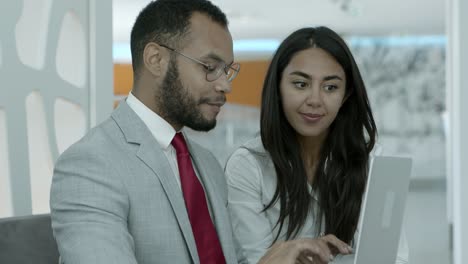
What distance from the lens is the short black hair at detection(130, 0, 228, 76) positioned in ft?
5.41

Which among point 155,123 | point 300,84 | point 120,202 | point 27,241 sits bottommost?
point 27,241

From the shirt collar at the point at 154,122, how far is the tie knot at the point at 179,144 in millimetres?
32

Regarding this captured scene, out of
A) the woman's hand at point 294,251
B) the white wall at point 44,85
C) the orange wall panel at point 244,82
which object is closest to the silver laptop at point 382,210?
the woman's hand at point 294,251

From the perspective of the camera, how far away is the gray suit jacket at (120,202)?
135cm

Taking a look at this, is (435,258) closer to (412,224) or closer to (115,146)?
(412,224)

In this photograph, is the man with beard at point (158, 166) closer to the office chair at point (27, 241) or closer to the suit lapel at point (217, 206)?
the suit lapel at point (217, 206)

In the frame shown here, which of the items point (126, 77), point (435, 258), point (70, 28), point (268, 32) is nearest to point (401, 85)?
point (268, 32)

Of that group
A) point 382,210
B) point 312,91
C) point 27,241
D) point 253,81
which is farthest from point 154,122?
point 253,81

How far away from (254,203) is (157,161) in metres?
0.60

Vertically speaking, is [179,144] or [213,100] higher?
[213,100]

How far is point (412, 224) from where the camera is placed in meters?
7.86

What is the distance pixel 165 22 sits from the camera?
1.68 m

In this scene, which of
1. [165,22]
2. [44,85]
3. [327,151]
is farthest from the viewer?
[44,85]

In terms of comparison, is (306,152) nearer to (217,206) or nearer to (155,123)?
A: (217,206)
